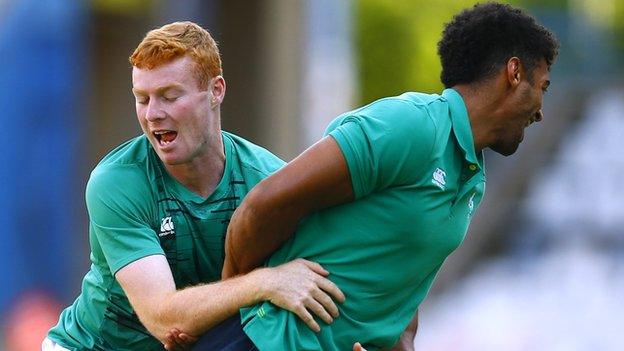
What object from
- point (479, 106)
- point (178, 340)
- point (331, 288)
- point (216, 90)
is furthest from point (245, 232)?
point (479, 106)

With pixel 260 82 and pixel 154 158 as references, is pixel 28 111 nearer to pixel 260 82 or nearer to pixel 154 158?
pixel 260 82

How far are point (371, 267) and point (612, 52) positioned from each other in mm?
11297

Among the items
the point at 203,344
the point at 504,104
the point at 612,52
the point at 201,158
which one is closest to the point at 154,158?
the point at 201,158

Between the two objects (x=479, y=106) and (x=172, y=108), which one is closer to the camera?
(x=479, y=106)

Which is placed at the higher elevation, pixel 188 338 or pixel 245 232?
pixel 245 232

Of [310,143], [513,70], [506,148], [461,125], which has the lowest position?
[310,143]

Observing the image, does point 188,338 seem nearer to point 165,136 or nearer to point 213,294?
point 213,294

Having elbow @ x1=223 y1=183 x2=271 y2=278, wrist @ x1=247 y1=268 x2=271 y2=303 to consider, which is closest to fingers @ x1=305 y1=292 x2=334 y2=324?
wrist @ x1=247 y1=268 x2=271 y2=303

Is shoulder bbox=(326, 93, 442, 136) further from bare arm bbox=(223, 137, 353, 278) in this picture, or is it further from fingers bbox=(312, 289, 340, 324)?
fingers bbox=(312, 289, 340, 324)

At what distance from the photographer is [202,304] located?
4.85 metres

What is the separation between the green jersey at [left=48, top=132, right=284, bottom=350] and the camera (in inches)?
201

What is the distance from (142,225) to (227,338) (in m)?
0.53

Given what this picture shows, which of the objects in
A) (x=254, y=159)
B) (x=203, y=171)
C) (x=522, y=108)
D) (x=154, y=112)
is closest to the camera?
(x=522, y=108)

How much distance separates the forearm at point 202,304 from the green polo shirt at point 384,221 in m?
0.05
